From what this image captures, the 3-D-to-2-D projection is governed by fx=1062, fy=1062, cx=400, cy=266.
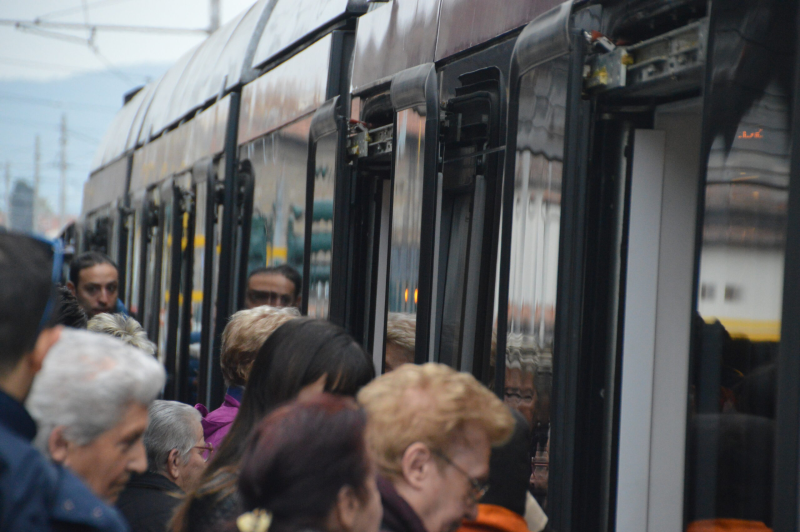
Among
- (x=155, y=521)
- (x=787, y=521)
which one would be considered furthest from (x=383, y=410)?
(x=155, y=521)

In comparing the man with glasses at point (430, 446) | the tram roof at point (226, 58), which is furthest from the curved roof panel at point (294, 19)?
the man with glasses at point (430, 446)

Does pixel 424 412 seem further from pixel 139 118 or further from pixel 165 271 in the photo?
pixel 139 118

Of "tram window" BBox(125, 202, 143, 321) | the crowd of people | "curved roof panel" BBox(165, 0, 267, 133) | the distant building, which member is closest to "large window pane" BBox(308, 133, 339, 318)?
the crowd of people

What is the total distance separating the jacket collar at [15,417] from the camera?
1.54 m

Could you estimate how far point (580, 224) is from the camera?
276 cm

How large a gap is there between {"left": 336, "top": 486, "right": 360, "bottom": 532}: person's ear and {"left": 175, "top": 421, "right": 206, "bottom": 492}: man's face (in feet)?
6.14

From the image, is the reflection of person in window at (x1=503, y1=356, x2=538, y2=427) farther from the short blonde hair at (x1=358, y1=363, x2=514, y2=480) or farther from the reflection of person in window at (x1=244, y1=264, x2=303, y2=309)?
the reflection of person in window at (x1=244, y1=264, x2=303, y2=309)

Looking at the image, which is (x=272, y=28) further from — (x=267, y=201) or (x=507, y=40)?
(x=507, y=40)

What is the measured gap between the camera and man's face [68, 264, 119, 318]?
6.52 meters

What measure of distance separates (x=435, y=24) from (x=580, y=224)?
4.68 ft

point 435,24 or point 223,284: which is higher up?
point 435,24

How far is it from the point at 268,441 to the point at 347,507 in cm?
17

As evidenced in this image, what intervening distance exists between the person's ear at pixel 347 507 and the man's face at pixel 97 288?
5111 mm

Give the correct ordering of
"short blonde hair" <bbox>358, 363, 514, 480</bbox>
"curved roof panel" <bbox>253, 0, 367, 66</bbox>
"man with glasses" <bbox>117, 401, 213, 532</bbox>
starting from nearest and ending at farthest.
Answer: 1. "short blonde hair" <bbox>358, 363, 514, 480</bbox>
2. "man with glasses" <bbox>117, 401, 213, 532</bbox>
3. "curved roof panel" <bbox>253, 0, 367, 66</bbox>
